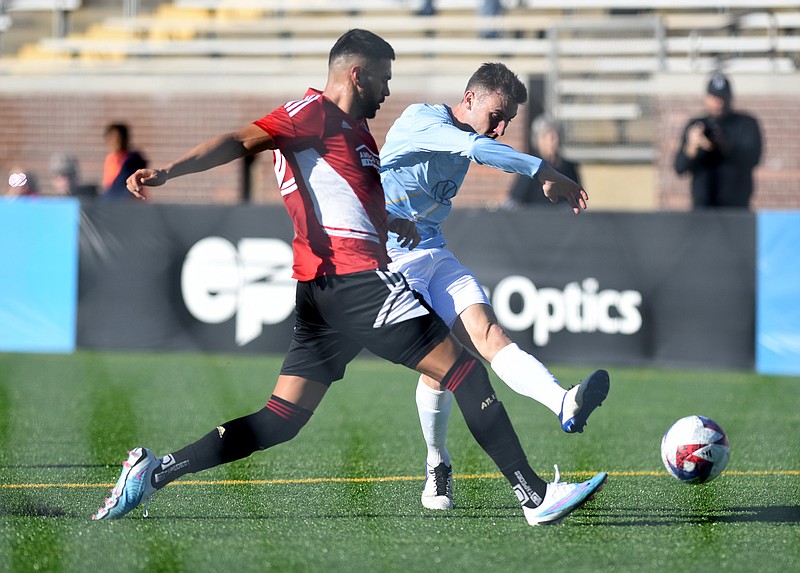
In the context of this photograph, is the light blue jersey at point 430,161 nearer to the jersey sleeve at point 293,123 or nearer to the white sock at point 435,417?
the jersey sleeve at point 293,123

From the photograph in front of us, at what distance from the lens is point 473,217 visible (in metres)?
12.2

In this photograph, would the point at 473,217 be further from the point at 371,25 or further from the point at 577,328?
the point at 371,25

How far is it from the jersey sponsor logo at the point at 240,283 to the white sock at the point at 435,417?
6.37 meters

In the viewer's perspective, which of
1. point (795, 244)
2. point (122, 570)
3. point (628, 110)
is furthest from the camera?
point (628, 110)

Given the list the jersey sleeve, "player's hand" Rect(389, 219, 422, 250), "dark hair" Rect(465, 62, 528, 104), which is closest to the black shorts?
"player's hand" Rect(389, 219, 422, 250)

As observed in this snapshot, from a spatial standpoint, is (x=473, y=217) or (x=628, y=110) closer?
(x=473, y=217)

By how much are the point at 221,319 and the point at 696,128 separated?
4.99 metres

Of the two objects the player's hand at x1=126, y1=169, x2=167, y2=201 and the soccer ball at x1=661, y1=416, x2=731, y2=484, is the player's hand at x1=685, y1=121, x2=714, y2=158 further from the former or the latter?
the player's hand at x1=126, y1=169, x2=167, y2=201

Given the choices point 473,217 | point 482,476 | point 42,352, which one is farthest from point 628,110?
point 482,476

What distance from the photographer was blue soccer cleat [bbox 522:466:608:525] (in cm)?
496

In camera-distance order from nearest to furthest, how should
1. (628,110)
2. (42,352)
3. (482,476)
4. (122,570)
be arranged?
(122,570) → (482,476) → (42,352) → (628,110)

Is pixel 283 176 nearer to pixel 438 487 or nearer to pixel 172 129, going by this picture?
pixel 438 487

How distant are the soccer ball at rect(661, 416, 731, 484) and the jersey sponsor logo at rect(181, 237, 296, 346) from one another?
668 centimetres

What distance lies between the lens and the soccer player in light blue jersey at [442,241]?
5371 millimetres
